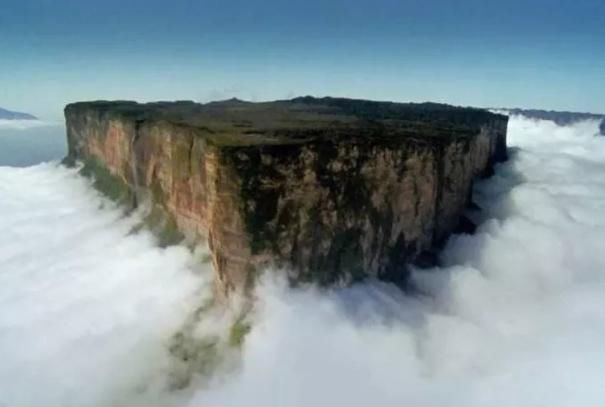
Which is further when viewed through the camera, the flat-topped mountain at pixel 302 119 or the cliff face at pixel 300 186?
the flat-topped mountain at pixel 302 119

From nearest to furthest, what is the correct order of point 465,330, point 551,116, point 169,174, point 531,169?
1. point 465,330
2. point 169,174
3. point 531,169
4. point 551,116

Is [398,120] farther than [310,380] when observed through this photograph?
Yes

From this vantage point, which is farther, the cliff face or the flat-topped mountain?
the flat-topped mountain

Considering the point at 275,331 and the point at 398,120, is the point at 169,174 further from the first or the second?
the point at 398,120

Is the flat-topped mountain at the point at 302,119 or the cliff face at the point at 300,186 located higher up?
the flat-topped mountain at the point at 302,119

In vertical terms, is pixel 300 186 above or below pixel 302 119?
below

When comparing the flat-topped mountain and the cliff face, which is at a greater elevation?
the flat-topped mountain

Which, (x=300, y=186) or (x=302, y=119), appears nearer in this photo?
(x=300, y=186)

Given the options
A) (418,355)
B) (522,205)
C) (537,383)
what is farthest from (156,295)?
(522,205)
